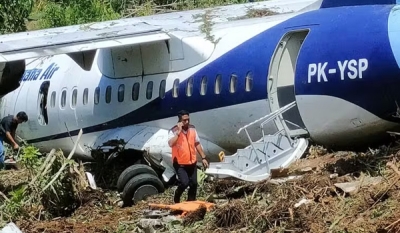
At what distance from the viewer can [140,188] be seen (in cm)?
1495

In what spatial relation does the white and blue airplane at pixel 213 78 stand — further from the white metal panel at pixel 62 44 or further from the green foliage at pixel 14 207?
the green foliage at pixel 14 207

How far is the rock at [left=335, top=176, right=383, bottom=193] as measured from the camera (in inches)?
461

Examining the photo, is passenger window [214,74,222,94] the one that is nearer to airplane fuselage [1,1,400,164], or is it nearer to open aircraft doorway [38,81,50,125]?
airplane fuselage [1,1,400,164]

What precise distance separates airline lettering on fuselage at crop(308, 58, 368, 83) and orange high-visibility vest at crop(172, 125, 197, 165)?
6.31 ft

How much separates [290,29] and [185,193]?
2979mm

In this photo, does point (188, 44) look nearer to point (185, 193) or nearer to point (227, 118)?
point (227, 118)

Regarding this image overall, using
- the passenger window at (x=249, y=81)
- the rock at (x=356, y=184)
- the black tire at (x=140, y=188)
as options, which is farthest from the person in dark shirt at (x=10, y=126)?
the rock at (x=356, y=184)

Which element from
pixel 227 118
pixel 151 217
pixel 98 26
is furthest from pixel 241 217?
pixel 98 26

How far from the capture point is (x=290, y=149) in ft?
45.4

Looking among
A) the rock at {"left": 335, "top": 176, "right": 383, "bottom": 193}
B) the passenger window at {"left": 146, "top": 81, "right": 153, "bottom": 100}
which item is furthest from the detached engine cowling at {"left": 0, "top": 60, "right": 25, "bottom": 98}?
the rock at {"left": 335, "top": 176, "right": 383, "bottom": 193}

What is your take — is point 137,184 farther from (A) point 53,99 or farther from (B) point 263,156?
(A) point 53,99

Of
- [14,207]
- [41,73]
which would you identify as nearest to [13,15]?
[41,73]

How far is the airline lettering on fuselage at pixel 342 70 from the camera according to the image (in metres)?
13.0

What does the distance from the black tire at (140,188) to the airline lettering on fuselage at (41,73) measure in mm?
4532
